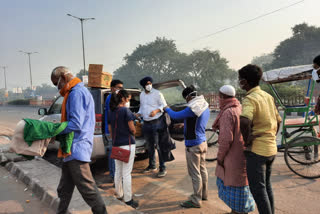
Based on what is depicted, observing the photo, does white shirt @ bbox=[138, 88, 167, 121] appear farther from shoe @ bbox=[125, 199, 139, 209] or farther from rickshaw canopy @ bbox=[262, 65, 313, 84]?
rickshaw canopy @ bbox=[262, 65, 313, 84]

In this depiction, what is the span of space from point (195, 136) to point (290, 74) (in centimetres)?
244

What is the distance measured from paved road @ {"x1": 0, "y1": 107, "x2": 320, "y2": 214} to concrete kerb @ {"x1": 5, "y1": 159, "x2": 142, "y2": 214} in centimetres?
47

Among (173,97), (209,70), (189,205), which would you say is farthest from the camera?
(209,70)

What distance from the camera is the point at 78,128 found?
7.23ft

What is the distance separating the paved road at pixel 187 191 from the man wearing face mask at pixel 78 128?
114cm

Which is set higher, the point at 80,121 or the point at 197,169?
the point at 80,121

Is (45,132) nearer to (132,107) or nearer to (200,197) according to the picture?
(200,197)

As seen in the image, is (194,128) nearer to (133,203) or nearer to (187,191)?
(187,191)

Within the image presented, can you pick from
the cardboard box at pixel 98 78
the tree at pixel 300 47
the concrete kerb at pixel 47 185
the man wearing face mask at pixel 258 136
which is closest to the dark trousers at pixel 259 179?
the man wearing face mask at pixel 258 136

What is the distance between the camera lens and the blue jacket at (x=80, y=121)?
2.19m

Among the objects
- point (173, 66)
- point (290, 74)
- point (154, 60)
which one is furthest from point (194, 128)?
point (154, 60)

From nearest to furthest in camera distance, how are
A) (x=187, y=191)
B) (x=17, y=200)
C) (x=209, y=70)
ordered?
(x=17, y=200) < (x=187, y=191) < (x=209, y=70)

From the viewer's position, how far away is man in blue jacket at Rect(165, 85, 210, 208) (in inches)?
122

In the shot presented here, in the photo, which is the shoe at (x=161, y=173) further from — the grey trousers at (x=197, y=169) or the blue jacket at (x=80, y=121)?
the blue jacket at (x=80, y=121)
